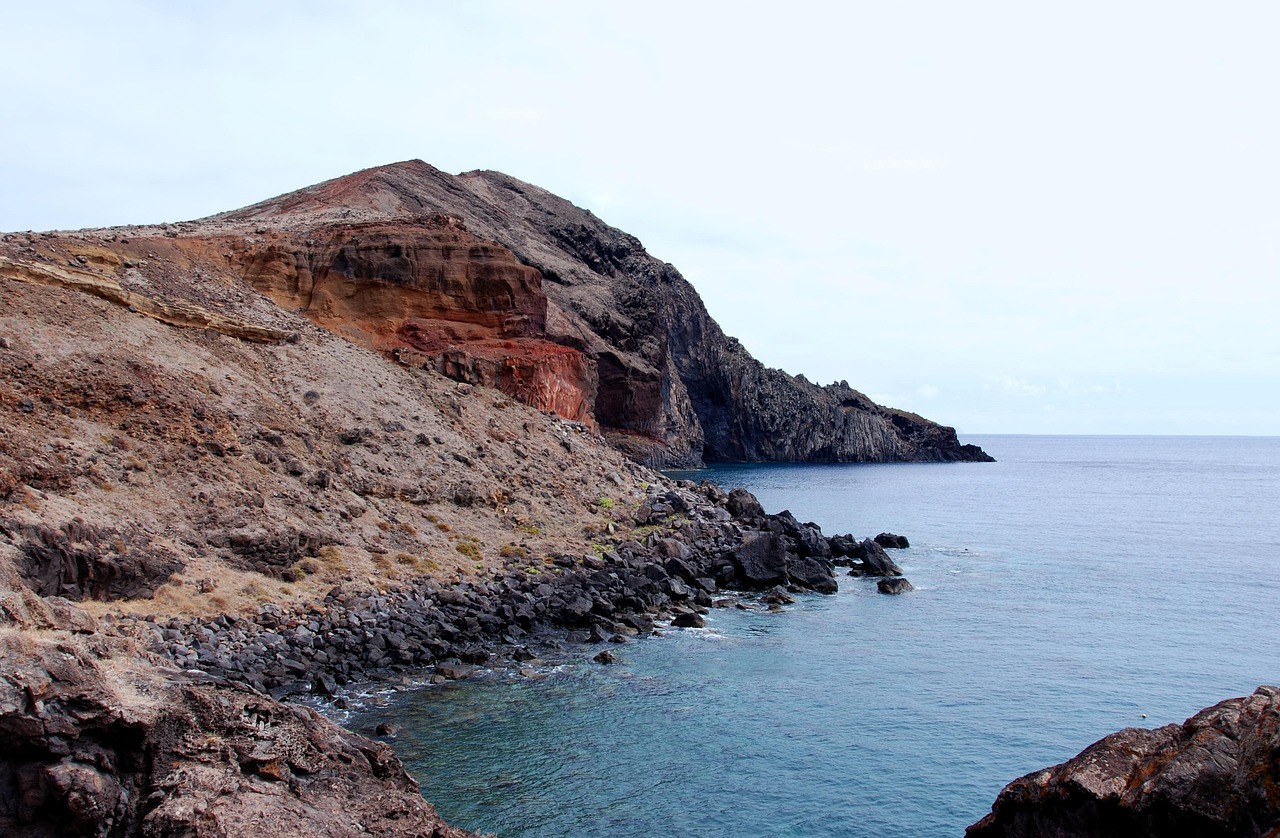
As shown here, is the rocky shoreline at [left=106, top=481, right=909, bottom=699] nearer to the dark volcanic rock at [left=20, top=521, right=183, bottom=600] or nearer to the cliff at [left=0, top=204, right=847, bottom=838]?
the cliff at [left=0, top=204, right=847, bottom=838]

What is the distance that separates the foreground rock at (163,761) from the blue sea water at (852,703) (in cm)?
670

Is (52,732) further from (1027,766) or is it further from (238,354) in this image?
(238,354)

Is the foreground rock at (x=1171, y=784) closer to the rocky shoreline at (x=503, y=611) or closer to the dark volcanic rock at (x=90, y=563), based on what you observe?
the rocky shoreline at (x=503, y=611)

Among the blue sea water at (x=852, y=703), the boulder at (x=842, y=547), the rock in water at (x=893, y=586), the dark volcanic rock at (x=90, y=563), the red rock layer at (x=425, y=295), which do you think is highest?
the red rock layer at (x=425, y=295)

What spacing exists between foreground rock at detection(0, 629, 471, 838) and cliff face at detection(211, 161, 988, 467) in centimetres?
4409

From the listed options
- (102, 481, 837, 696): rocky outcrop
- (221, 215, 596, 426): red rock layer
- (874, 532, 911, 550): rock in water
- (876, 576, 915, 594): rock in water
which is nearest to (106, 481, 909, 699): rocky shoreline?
(102, 481, 837, 696): rocky outcrop

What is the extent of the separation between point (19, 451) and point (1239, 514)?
296ft

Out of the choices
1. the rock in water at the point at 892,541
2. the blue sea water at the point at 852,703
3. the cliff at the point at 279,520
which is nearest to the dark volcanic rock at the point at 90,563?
the cliff at the point at 279,520

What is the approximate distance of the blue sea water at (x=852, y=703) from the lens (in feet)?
63.1

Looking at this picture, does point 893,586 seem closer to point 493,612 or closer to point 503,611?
point 503,611

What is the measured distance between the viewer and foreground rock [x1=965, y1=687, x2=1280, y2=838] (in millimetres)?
9469

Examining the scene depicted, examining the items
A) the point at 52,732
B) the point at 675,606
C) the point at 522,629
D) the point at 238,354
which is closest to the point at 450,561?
the point at 522,629

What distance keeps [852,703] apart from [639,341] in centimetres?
7837

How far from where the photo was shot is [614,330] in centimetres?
9669
